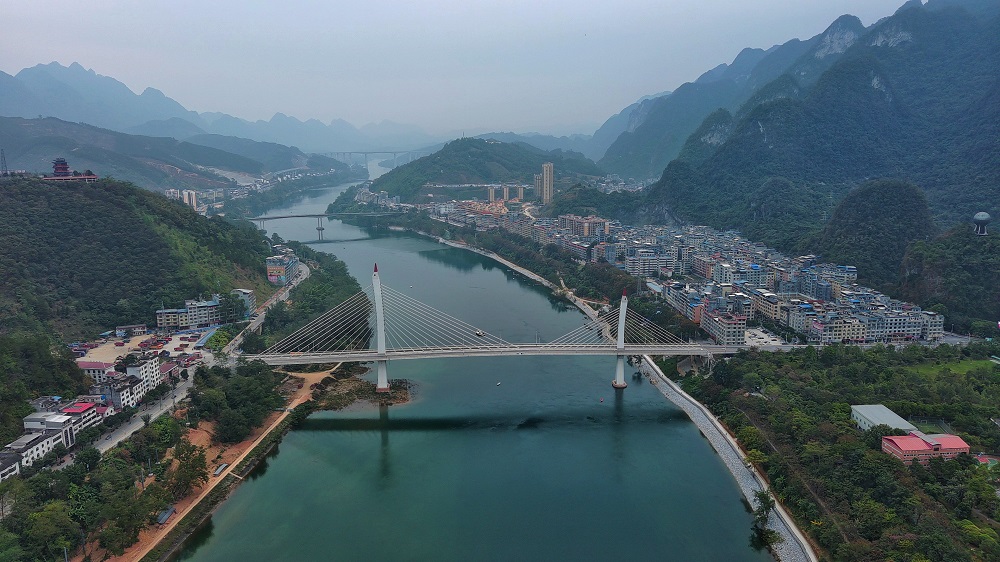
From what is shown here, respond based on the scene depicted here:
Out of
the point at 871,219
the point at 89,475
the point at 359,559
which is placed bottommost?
the point at 359,559

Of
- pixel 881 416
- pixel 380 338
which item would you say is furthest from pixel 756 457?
pixel 380 338

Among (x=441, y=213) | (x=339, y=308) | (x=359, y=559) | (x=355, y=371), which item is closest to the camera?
(x=359, y=559)

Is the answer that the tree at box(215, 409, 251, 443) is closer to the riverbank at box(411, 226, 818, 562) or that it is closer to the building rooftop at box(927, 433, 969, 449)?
the riverbank at box(411, 226, 818, 562)

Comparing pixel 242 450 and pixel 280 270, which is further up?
pixel 280 270

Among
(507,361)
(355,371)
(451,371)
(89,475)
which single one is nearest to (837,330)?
(507,361)

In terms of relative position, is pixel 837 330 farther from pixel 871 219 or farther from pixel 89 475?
pixel 89 475

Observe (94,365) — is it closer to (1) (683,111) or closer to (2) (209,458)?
(2) (209,458)
